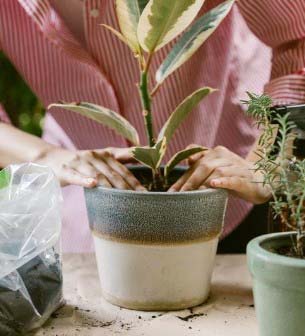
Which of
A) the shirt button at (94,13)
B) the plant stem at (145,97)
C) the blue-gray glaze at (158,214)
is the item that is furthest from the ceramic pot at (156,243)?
the shirt button at (94,13)

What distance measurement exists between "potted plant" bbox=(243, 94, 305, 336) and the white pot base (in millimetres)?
158

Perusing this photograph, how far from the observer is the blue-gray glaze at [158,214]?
744mm

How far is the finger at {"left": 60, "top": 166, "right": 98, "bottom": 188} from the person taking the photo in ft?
2.59

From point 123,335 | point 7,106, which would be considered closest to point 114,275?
point 123,335

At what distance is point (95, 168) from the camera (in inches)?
33.8

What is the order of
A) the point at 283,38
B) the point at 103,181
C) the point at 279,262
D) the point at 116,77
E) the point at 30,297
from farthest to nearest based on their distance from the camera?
the point at 116,77, the point at 283,38, the point at 103,181, the point at 30,297, the point at 279,262

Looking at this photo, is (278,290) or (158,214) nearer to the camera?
(278,290)

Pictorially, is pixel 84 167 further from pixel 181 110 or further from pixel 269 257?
pixel 269 257

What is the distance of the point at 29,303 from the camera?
702 mm

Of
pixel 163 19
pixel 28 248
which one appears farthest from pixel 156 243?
pixel 163 19

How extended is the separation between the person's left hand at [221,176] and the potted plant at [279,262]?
17 cm

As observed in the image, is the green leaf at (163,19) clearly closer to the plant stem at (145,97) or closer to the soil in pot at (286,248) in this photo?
the plant stem at (145,97)

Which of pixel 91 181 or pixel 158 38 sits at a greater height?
pixel 158 38

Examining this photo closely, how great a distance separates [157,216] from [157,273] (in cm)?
7
